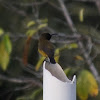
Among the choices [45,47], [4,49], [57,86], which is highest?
[4,49]

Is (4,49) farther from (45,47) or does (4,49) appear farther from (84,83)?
(45,47)

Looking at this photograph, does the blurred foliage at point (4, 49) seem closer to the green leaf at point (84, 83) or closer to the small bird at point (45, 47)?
the green leaf at point (84, 83)

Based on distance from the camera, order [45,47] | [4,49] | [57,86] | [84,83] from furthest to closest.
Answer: [4,49]
[84,83]
[45,47]
[57,86]

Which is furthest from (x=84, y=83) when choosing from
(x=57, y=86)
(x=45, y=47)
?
(x=57, y=86)

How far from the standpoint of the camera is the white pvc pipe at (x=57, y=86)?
1373 mm

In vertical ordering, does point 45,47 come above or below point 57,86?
above

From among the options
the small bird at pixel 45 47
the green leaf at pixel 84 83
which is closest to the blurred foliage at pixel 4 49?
the green leaf at pixel 84 83

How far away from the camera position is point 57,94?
4.57 ft

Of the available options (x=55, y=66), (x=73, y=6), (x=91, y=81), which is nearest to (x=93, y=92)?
(x=91, y=81)

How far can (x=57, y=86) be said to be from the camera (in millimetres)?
1379

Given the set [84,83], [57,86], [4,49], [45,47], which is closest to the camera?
[57,86]

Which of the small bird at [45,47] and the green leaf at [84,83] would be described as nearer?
the small bird at [45,47]

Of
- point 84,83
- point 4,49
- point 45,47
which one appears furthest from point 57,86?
point 4,49

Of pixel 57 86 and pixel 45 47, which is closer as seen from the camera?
pixel 57 86
